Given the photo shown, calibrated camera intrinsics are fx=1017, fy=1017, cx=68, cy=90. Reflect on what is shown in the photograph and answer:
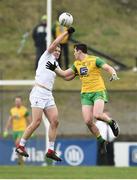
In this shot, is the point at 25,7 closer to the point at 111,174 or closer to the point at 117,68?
the point at 117,68

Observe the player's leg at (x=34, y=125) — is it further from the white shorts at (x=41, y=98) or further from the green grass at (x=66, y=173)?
the green grass at (x=66, y=173)

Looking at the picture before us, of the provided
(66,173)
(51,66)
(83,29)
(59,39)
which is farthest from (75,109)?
(66,173)

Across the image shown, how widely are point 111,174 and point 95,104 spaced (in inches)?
78.4

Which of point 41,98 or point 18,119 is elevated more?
point 18,119

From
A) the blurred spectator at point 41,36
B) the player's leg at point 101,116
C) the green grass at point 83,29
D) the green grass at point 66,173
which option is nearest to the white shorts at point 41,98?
the player's leg at point 101,116

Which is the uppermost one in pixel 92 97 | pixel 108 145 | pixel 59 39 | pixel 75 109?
pixel 59 39

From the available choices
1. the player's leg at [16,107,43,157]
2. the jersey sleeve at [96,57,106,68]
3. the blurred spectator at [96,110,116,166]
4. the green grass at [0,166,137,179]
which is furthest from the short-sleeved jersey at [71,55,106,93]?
the blurred spectator at [96,110,116,166]

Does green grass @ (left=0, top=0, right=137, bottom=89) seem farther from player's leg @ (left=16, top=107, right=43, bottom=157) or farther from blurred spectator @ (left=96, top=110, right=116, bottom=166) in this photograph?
player's leg @ (left=16, top=107, right=43, bottom=157)

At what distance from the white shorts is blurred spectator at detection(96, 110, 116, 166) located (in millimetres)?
7333

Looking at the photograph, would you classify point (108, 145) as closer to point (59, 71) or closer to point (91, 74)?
point (91, 74)

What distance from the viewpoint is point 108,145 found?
93.4 ft

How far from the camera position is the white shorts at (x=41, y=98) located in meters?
20.7

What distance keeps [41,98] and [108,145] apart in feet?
26.3

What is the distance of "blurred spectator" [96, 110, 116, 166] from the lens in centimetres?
2811
